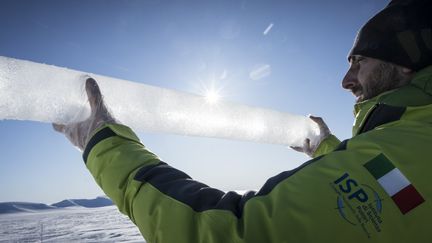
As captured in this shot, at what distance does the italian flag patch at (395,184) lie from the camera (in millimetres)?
562

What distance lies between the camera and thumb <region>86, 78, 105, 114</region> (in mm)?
1036

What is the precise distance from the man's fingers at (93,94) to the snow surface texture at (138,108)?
0.17ft

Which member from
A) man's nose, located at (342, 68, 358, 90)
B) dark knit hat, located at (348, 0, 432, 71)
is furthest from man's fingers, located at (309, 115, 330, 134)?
dark knit hat, located at (348, 0, 432, 71)

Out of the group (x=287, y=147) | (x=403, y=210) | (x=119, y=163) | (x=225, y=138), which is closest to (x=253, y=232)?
(x=403, y=210)

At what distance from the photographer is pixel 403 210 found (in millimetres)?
560

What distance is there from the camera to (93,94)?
3.57 feet

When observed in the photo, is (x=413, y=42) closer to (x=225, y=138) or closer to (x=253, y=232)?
(x=253, y=232)

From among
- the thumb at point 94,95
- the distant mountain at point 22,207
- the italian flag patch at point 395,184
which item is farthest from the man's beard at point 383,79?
the distant mountain at point 22,207

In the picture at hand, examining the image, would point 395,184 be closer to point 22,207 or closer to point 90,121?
point 90,121

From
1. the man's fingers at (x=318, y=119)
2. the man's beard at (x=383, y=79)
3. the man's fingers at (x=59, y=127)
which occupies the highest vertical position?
the man's beard at (x=383, y=79)

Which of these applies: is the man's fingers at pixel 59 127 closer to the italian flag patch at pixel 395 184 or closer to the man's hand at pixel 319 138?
the italian flag patch at pixel 395 184

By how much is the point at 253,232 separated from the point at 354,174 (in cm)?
22

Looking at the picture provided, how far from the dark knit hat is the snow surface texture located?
0.80m

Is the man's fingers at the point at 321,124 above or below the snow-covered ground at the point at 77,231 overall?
above
